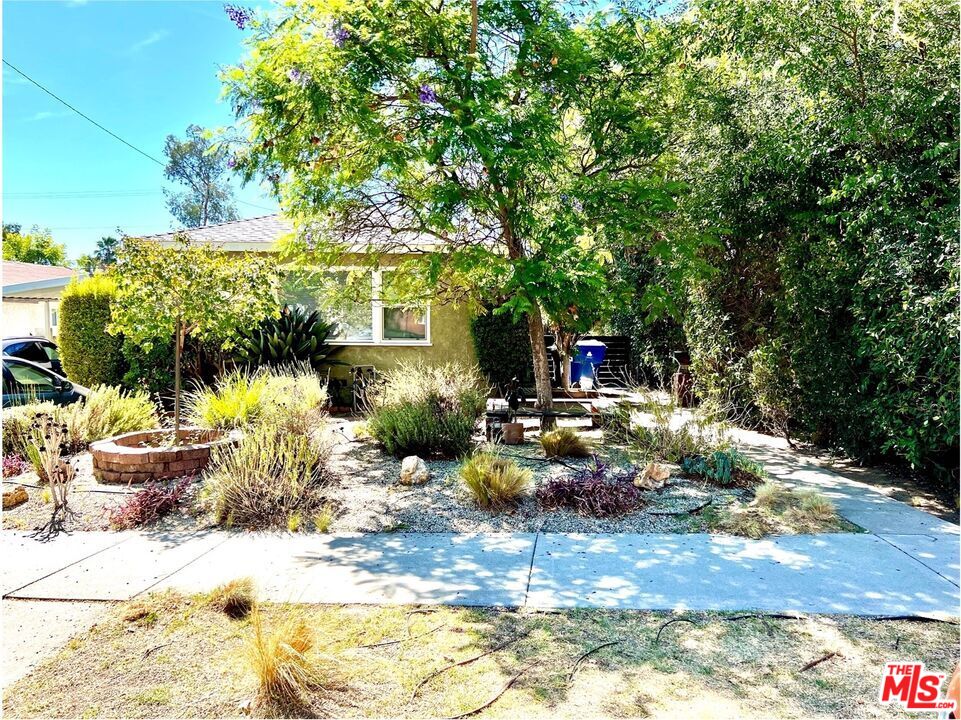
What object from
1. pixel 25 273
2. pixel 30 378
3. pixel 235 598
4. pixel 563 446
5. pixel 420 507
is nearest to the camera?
pixel 235 598

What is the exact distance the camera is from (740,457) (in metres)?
6.74

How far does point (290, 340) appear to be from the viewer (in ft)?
38.2

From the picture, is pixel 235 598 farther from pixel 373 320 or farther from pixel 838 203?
pixel 373 320

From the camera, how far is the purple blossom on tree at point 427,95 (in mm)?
6836

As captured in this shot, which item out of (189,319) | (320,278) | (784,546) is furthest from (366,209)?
(784,546)

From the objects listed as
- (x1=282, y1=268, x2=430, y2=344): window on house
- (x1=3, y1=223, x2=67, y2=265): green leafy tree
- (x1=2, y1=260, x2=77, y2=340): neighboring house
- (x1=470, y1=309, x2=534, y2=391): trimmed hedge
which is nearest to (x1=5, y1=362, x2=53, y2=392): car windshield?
(x1=282, y1=268, x2=430, y2=344): window on house

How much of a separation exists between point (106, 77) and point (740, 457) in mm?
13094

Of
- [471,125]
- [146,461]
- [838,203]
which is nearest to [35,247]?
[146,461]

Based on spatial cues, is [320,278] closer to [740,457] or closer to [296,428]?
[296,428]

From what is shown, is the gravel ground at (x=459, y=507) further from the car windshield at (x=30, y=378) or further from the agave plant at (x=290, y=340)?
the car windshield at (x=30, y=378)

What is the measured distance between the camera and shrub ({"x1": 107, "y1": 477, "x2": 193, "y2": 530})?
5.55m

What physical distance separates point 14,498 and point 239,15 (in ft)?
17.7

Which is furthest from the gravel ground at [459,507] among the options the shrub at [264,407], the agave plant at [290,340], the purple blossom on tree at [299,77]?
the agave plant at [290,340]

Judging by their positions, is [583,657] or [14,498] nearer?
[583,657]
